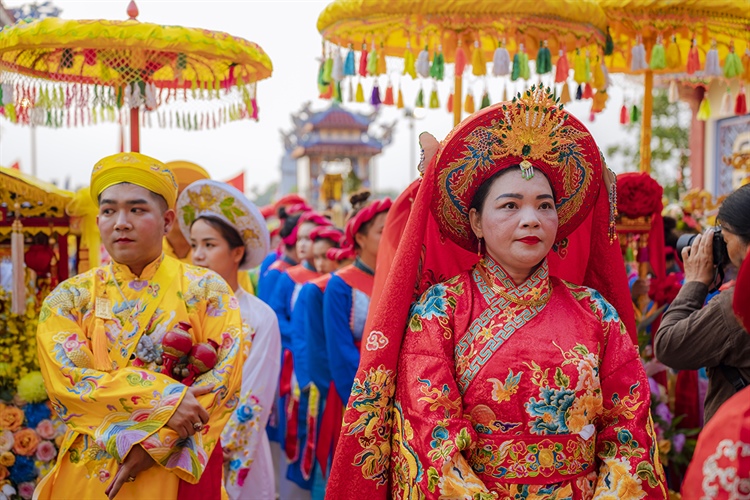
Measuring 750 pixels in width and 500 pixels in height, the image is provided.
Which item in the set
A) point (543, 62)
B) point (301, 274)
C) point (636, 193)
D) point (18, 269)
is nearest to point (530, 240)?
point (636, 193)

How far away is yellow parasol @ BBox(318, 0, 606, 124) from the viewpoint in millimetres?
4762

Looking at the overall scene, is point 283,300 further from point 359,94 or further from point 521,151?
point 521,151

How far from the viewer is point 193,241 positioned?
4168 millimetres

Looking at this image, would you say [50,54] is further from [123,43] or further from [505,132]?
[505,132]

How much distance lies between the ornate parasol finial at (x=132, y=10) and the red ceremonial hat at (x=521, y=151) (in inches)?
85.8

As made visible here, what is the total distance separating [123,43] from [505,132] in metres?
2.13

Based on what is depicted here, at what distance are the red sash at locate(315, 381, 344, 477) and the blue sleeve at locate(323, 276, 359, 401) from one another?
156 millimetres

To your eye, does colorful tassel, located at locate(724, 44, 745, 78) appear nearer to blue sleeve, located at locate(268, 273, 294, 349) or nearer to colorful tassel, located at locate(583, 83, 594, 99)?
colorful tassel, located at locate(583, 83, 594, 99)

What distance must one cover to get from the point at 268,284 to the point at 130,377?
393cm

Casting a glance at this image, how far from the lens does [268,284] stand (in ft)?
21.6

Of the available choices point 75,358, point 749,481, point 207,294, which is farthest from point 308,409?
point 749,481

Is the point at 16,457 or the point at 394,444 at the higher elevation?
the point at 394,444

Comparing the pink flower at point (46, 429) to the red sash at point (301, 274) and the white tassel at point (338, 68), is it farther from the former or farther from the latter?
the white tassel at point (338, 68)

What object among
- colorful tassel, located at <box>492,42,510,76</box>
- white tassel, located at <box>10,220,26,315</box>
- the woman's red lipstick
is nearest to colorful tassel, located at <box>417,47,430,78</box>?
colorful tassel, located at <box>492,42,510,76</box>
